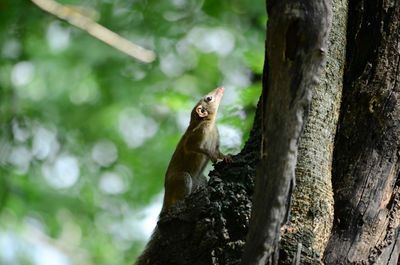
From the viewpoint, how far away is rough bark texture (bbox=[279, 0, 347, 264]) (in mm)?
2744

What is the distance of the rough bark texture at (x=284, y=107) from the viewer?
2.01 meters

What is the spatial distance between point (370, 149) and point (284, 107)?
3.95 feet

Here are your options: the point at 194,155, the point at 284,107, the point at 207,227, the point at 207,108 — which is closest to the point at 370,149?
the point at 207,227

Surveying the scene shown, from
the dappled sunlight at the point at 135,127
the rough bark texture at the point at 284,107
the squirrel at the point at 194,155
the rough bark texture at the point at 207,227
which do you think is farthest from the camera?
the dappled sunlight at the point at 135,127

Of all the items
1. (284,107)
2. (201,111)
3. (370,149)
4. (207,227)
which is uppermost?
(201,111)

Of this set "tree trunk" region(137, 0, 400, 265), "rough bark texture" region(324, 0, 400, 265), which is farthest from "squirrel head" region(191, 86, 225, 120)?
"rough bark texture" region(324, 0, 400, 265)

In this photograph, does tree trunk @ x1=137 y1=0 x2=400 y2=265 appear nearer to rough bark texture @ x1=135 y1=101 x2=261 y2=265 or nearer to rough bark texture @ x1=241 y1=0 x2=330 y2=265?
rough bark texture @ x1=135 y1=101 x2=261 y2=265

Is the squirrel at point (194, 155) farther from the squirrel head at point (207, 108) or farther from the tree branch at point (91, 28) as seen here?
the tree branch at point (91, 28)

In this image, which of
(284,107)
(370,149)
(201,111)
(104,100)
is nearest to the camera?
(284,107)

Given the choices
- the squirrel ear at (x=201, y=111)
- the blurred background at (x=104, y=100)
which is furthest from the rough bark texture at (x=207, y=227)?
the blurred background at (x=104, y=100)

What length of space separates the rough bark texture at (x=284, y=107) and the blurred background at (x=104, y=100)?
452 centimetres

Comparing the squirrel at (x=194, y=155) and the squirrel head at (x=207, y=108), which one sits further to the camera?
the squirrel head at (x=207, y=108)

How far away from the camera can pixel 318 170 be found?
295cm

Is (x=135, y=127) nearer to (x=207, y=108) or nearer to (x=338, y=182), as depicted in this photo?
(x=207, y=108)
